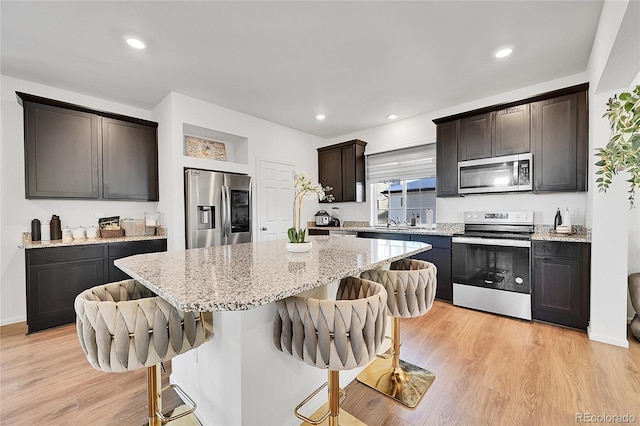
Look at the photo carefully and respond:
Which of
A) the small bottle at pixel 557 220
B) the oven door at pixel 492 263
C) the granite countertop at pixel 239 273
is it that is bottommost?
the oven door at pixel 492 263

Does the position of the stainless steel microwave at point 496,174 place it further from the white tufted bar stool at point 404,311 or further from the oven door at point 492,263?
the white tufted bar stool at point 404,311

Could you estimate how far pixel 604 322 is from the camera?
2.35 meters

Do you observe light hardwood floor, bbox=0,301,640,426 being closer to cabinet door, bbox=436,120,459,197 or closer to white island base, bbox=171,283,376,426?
white island base, bbox=171,283,376,426

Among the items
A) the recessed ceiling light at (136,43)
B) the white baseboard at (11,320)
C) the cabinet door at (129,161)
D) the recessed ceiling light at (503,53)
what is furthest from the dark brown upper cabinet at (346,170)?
the white baseboard at (11,320)

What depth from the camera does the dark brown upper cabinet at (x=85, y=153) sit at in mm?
2867

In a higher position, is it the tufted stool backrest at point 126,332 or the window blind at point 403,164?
the window blind at point 403,164

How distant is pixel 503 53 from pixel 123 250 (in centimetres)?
452

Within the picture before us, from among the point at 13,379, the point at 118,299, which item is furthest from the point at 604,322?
the point at 13,379

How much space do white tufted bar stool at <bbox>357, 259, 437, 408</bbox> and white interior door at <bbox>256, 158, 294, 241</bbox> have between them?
2769mm

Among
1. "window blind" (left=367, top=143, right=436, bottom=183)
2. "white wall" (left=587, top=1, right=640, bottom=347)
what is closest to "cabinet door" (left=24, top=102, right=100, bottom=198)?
"window blind" (left=367, top=143, right=436, bottom=183)

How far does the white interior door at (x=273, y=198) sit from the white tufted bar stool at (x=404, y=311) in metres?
2.77

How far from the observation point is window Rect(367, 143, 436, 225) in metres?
4.14

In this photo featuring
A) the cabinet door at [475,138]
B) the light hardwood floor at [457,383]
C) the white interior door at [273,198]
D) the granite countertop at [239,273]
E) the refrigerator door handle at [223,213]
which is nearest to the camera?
the granite countertop at [239,273]

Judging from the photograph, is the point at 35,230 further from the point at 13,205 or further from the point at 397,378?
the point at 397,378
